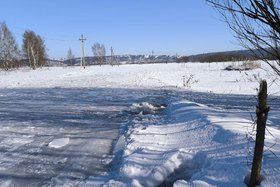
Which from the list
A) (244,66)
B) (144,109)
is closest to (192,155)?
(144,109)

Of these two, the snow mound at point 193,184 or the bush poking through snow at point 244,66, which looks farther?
the bush poking through snow at point 244,66

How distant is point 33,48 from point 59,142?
59.6 metres

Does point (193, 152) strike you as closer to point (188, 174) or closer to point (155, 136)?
point (188, 174)

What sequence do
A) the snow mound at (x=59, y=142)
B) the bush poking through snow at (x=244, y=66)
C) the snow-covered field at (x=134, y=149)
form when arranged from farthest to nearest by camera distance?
the bush poking through snow at (x=244, y=66)
the snow mound at (x=59, y=142)
the snow-covered field at (x=134, y=149)

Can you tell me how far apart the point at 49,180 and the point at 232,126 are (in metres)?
3.09

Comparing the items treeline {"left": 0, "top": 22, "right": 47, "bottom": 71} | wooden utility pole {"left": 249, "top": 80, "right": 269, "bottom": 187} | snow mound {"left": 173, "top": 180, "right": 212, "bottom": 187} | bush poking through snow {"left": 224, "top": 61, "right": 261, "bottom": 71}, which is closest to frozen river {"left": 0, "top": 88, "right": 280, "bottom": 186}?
snow mound {"left": 173, "top": 180, "right": 212, "bottom": 187}

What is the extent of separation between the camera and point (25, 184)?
470cm

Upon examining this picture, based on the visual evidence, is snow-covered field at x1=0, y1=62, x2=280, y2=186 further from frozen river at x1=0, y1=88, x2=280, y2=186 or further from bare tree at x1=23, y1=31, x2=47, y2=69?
bare tree at x1=23, y1=31, x2=47, y2=69

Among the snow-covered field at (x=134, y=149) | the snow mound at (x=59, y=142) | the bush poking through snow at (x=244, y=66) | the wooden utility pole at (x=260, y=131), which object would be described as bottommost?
the bush poking through snow at (x=244, y=66)

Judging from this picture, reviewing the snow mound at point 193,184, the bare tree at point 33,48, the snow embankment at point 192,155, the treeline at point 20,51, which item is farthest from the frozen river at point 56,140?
the bare tree at point 33,48

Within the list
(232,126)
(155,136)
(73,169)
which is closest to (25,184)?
(73,169)

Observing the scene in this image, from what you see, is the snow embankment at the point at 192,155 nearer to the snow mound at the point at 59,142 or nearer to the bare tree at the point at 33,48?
the snow mound at the point at 59,142

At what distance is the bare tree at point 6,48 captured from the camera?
56656mm

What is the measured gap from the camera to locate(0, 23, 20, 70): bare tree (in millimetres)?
56656
